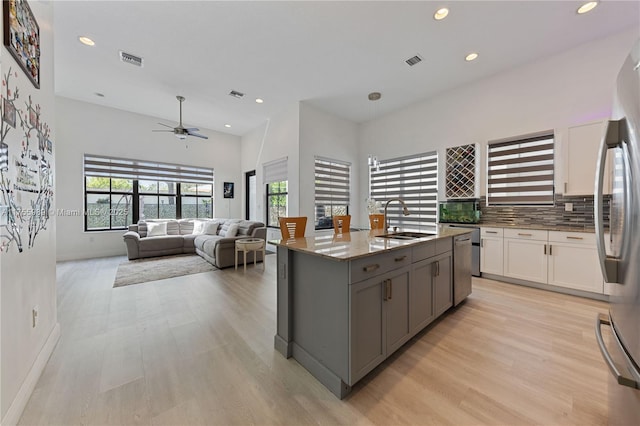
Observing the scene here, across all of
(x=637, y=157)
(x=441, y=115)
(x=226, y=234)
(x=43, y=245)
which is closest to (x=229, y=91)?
(x=226, y=234)

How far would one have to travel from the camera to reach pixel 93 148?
5504 millimetres

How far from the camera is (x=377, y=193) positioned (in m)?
5.94

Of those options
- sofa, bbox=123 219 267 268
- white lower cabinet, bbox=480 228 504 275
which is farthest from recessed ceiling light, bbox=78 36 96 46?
white lower cabinet, bbox=480 228 504 275

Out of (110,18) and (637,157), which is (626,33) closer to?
(637,157)

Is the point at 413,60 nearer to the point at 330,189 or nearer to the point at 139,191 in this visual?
the point at 330,189

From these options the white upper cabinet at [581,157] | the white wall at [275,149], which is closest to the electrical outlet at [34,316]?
the white wall at [275,149]

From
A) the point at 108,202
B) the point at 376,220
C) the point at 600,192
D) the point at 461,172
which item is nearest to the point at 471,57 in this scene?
the point at 461,172

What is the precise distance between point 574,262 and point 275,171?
222 inches

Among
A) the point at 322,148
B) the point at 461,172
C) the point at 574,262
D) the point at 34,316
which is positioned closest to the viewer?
the point at 34,316

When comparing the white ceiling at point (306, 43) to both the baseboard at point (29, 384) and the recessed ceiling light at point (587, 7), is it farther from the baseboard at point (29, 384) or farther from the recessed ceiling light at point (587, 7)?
the baseboard at point (29, 384)

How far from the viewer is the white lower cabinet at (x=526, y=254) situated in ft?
10.9

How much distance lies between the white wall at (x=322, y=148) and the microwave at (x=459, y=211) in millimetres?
2033

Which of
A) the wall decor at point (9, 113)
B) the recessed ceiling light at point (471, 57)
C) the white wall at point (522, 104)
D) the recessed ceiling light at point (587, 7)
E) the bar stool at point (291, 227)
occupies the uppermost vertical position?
the recessed ceiling light at point (471, 57)

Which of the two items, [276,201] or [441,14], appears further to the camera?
[276,201]
